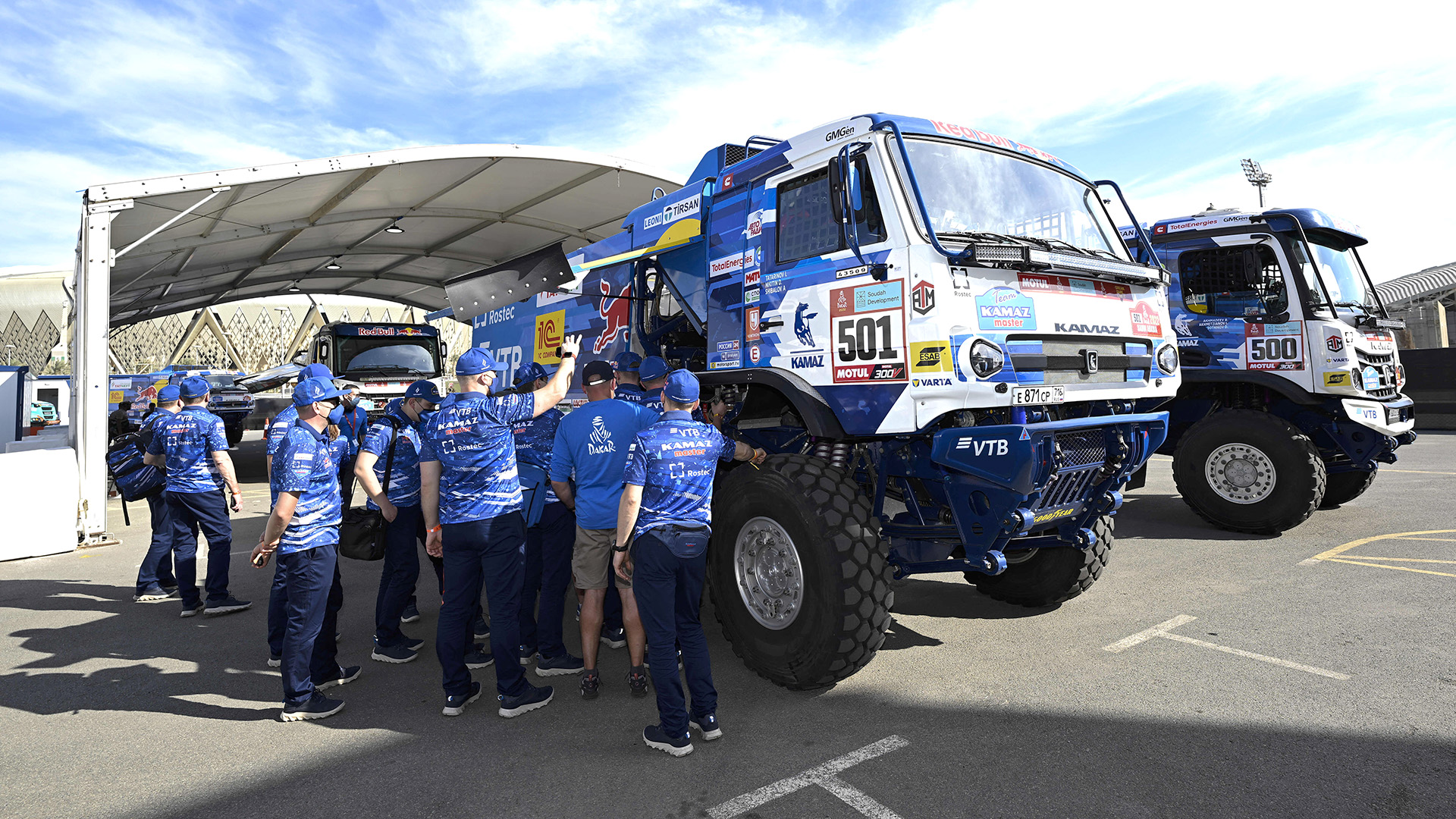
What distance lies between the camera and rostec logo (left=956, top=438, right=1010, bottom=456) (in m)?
3.93

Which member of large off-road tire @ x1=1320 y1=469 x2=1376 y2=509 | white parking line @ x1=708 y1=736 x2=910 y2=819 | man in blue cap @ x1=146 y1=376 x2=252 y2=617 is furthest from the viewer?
large off-road tire @ x1=1320 y1=469 x2=1376 y2=509

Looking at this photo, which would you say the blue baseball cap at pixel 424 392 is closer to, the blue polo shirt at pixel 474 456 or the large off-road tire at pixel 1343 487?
the blue polo shirt at pixel 474 456

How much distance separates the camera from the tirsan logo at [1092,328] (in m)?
4.28

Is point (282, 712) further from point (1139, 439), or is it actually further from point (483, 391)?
point (1139, 439)

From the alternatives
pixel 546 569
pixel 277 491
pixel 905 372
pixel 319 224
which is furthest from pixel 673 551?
pixel 319 224

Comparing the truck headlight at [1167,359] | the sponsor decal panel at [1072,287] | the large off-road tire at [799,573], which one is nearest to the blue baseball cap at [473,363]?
the large off-road tire at [799,573]

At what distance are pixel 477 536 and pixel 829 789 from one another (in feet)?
7.07

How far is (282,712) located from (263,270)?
16.4m

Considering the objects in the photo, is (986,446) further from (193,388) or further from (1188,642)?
(193,388)

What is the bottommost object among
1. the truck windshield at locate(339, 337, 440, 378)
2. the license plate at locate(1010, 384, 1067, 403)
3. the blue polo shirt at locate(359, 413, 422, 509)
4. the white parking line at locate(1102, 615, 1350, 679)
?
the white parking line at locate(1102, 615, 1350, 679)

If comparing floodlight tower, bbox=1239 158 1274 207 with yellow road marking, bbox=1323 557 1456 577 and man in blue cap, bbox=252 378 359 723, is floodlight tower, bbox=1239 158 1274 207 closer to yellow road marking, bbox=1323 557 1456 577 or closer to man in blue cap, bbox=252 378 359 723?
yellow road marking, bbox=1323 557 1456 577

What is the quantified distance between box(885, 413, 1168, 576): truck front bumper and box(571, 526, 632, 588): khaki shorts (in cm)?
166

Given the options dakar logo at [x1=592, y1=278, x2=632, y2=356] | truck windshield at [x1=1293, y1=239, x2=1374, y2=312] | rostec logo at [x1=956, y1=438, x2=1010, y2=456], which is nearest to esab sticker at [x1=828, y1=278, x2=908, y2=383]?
rostec logo at [x1=956, y1=438, x2=1010, y2=456]

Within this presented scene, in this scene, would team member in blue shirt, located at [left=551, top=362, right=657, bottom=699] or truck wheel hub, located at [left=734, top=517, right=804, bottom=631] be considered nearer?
truck wheel hub, located at [left=734, top=517, right=804, bottom=631]
